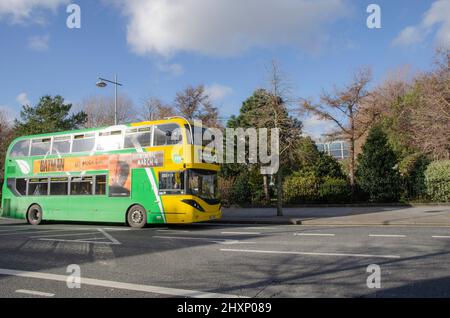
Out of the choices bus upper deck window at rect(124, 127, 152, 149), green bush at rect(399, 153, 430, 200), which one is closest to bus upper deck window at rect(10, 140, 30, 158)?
bus upper deck window at rect(124, 127, 152, 149)

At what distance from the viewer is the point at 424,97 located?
79.8 feet

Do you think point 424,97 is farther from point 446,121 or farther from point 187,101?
point 187,101

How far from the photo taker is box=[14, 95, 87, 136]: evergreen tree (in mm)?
35281

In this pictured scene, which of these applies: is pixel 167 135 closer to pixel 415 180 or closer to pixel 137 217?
pixel 137 217

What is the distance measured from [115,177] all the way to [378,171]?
15.2 metres

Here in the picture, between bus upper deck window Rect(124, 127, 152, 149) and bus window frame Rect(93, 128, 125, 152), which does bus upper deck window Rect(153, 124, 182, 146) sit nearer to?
bus upper deck window Rect(124, 127, 152, 149)

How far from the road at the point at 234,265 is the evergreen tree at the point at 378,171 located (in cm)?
1000

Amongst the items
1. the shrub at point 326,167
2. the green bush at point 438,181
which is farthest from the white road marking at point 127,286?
the shrub at point 326,167

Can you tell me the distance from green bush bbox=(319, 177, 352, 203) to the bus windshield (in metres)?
10.4

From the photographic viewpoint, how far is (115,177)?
15.3 metres

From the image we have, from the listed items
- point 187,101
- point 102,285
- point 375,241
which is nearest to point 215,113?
point 187,101

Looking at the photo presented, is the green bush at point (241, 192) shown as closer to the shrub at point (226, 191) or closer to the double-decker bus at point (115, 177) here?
the shrub at point (226, 191)
